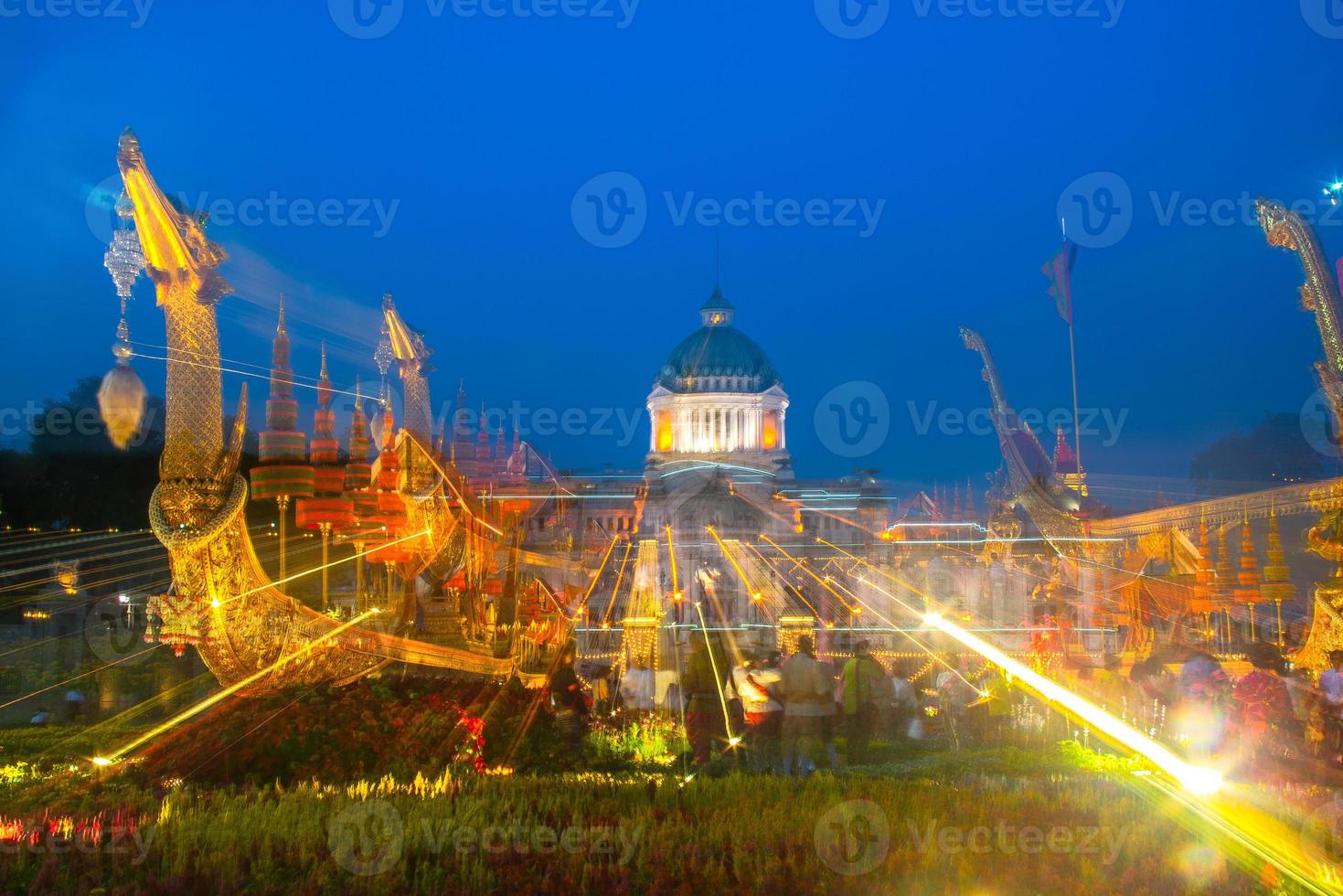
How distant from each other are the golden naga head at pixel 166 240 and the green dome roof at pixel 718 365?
7126 centimetres

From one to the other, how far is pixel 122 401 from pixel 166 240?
7.12 ft

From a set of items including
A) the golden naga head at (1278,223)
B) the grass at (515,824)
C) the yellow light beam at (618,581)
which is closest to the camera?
the grass at (515,824)

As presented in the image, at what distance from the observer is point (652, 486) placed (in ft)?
214

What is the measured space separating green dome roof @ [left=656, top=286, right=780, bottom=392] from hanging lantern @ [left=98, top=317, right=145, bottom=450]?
72.8m

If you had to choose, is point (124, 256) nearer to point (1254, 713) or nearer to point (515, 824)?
point (515, 824)

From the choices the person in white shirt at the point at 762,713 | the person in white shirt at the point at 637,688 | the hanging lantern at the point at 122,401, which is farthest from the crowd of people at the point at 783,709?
the hanging lantern at the point at 122,401

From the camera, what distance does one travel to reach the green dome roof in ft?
268

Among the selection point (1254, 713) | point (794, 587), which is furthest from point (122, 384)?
point (794, 587)

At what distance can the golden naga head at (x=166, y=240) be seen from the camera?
380 inches

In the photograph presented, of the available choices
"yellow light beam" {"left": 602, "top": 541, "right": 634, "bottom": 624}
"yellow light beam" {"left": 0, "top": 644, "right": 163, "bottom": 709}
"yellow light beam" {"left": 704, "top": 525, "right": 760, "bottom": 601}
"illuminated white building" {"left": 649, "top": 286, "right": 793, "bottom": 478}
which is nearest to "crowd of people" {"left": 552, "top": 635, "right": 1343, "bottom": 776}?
"yellow light beam" {"left": 0, "top": 644, "right": 163, "bottom": 709}

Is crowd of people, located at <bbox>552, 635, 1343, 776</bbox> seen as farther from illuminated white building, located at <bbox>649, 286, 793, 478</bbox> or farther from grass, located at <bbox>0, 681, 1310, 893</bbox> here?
illuminated white building, located at <bbox>649, 286, 793, 478</bbox>

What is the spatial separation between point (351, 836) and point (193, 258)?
5.90 meters

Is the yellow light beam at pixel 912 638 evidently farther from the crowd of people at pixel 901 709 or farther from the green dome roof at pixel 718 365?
the green dome roof at pixel 718 365

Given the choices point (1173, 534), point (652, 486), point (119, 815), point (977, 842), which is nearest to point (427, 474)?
point (119, 815)
